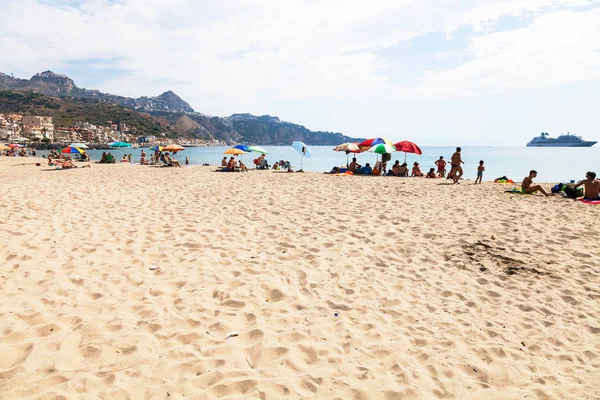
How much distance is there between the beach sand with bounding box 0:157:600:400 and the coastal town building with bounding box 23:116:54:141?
134 meters

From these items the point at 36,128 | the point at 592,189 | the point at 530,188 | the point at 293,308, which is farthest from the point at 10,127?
the point at 592,189

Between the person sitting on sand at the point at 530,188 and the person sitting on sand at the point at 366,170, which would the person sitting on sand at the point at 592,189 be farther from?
the person sitting on sand at the point at 366,170

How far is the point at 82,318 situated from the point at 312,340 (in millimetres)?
2333

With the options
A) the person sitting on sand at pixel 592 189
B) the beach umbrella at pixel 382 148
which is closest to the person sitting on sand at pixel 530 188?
the person sitting on sand at pixel 592 189

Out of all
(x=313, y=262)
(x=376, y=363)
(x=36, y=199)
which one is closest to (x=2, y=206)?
(x=36, y=199)

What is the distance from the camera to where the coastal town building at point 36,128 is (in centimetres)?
10956

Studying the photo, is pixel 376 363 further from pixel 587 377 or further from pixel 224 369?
pixel 587 377

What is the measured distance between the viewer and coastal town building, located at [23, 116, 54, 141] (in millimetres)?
109562

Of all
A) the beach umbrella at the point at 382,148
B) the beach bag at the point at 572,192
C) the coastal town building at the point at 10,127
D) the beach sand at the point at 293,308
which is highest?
the coastal town building at the point at 10,127

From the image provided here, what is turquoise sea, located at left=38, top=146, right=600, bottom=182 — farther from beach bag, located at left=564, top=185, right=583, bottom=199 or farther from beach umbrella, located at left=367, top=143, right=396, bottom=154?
beach bag, located at left=564, top=185, right=583, bottom=199

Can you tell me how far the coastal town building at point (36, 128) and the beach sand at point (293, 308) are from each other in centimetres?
13384

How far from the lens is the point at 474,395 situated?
8.33 feet

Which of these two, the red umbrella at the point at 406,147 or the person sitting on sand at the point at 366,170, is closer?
the red umbrella at the point at 406,147

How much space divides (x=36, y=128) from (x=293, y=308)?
146 metres
